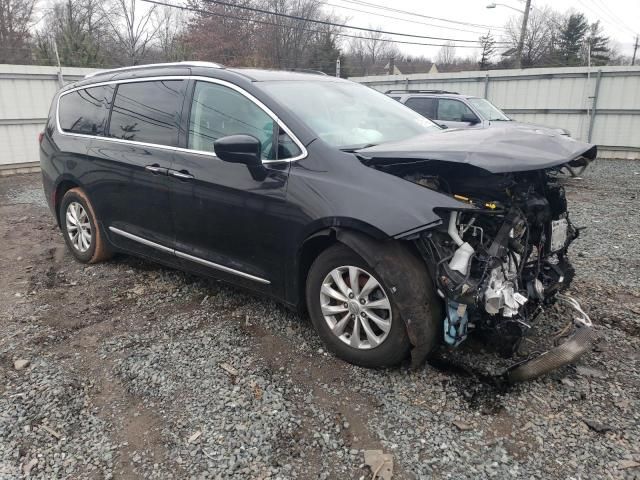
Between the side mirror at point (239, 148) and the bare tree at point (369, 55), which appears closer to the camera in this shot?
the side mirror at point (239, 148)

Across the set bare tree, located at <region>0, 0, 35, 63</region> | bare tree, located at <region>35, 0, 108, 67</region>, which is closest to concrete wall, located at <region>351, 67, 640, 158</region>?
bare tree, located at <region>35, 0, 108, 67</region>

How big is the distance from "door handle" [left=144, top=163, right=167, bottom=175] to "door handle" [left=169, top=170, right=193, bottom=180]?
0.29 feet

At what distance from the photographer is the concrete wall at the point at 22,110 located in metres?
10.8

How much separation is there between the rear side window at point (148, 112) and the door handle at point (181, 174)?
0.22 meters

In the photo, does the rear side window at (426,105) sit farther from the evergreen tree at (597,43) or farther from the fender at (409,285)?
the evergreen tree at (597,43)

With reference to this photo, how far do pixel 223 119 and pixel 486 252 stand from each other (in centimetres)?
201

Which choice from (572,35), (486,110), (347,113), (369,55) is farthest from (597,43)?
(347,113)

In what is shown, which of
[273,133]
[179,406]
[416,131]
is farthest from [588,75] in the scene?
[179,406]

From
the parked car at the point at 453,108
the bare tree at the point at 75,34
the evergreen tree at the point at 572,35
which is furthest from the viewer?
the evergreen tree at the point at 572,35

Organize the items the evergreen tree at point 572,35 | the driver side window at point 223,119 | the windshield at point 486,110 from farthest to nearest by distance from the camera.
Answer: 1. the evergreen tree at point 572,35
2. the windshield at point 486,110
3. the driver side window at point 223,119

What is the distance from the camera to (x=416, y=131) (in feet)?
12.2

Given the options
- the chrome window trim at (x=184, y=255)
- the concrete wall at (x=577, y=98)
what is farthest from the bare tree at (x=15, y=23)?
the chrome window trim at (x=184, y=255)

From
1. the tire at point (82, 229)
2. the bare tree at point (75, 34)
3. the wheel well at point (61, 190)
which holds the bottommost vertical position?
the tire at point (82, 229)

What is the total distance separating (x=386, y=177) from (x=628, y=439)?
1770 millimetres
